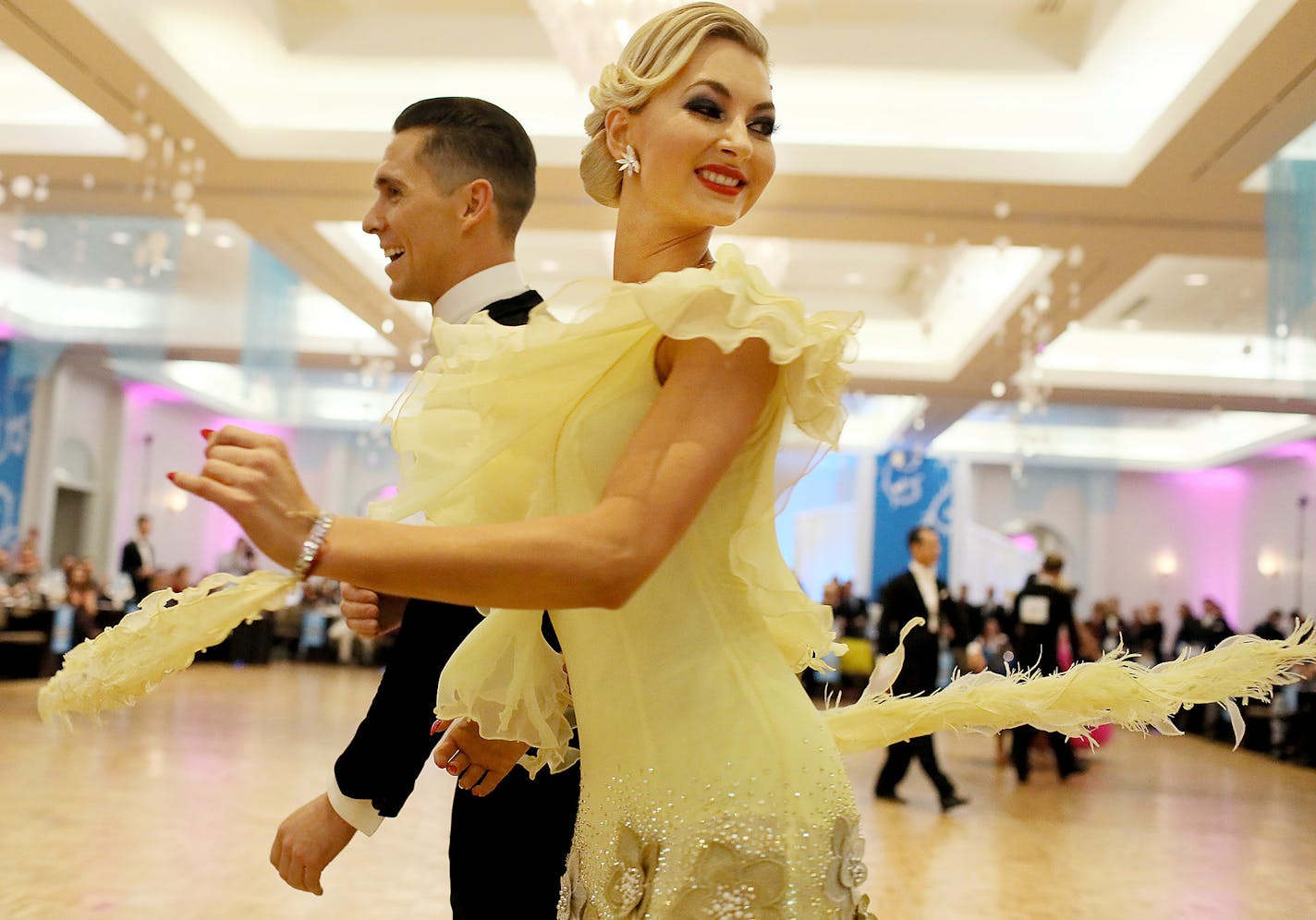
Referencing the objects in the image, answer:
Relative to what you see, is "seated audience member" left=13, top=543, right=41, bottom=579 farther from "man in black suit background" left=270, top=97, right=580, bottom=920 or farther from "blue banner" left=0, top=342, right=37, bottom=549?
"man in black suit background" left=270, top=97, right=580, bottom=920

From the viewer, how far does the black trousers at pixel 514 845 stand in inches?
56.2

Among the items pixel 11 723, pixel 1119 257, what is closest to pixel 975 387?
pixel 1119 257

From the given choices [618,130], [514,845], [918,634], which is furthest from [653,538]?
[918,634]

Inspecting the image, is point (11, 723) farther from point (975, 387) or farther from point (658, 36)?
point (975, 387)

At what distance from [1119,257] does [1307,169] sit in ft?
9.87

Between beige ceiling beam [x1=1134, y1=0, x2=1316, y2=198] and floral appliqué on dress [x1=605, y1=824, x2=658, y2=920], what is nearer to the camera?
floral appliqué on dress [x1=605, y1=824, x2=658, y2=920]

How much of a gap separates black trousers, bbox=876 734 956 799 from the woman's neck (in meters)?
5.50

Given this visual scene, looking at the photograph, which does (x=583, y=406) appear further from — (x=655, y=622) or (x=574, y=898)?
(x=574, y=898)

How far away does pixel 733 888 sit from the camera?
1.01 metres

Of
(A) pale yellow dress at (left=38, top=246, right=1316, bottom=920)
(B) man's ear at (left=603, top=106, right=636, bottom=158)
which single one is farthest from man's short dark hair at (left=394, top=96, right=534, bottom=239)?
(A) pale yellow dress at (left=38, top=246, right=1316, bottom=920)

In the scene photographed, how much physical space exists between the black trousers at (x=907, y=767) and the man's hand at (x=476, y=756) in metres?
5.36

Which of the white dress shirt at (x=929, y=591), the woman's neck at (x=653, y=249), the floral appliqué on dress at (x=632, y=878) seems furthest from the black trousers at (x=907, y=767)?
the floral appliqué on dress at (x=632, y=878)

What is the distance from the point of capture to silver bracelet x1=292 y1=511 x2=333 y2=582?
34.1 inches

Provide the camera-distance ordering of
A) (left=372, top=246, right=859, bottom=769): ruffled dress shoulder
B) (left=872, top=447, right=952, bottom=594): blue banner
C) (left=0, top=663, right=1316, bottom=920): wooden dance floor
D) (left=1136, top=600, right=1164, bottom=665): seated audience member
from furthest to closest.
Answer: (left=872, top=447, right=952, bottom=594): blue banner
(left=1136, top=600, right=1164, bottom=665): seated audience member
(left=0, top=663, right=1316, bottom=920): wooden dance floor
(left=372, top=246, right=859, bottom=769): ruffled dress shoulder
